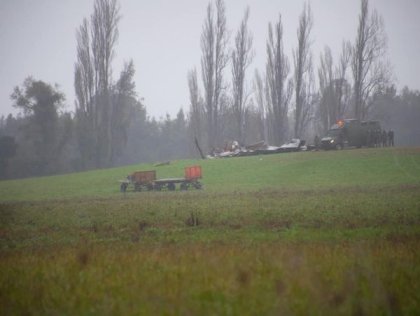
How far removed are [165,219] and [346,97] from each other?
43.1 meters

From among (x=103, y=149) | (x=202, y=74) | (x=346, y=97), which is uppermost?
(x=202, y=74)

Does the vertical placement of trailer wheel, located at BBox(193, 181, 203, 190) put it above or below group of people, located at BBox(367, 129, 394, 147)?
below

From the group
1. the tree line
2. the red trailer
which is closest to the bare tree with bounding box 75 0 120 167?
the tree line

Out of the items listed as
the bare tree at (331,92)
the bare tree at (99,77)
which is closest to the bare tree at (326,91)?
the bare tree at (331,92)

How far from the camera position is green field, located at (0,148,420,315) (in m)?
3.62

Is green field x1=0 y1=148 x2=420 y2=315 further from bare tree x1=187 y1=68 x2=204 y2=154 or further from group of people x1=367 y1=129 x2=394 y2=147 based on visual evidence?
bare tree x1=187 y1=68 x2=204 y2=154

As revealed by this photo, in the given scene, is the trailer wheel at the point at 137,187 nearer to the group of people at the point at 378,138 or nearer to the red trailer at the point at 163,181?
the red trailer at the point at 163,181

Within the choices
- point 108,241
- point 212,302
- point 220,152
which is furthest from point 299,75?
point 212,302

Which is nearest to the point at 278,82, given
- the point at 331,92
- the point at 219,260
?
the point at 331,92

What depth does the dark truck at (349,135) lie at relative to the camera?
107 ft

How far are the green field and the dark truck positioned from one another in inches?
841

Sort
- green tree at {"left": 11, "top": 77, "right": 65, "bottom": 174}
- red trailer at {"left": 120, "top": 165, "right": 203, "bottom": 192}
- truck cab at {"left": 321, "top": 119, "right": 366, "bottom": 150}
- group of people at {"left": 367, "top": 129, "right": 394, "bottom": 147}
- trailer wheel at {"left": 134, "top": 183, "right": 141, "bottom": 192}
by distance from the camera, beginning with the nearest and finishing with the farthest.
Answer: red trailer at {"left": 120, "top": 165, "right": 203, "bottom": 192}
trailer wheel at {"left": 134, "top": 183, "right": 141, "bottom": 192}
truck cab at {"left": 321, "top": 119, "right": 366, "bottom": 150}
group of people at {"left": 367, "top": 129, "right": 394, "bottom": 147}
green tree at {"left": 11, "top": 77, "right": 65, "bottom": 174}

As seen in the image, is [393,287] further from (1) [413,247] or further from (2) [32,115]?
(2) [32,115]

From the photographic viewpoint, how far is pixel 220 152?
131ft
